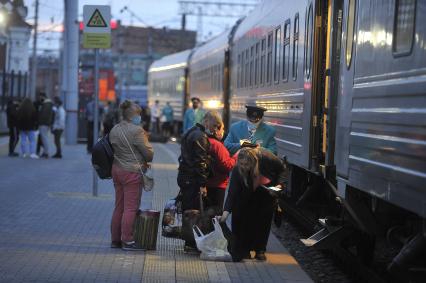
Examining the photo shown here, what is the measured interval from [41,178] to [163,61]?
1173 inches

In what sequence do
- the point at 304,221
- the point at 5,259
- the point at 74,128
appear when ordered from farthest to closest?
the point at 74,128 < the point at 304,221 < the point at 5,259

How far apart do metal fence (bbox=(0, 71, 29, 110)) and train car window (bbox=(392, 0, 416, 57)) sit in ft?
109

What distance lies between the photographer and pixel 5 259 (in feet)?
30.0

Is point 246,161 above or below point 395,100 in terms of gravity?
below

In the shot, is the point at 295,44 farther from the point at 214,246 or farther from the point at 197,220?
the point at 214,246

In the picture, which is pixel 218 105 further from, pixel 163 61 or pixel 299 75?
pixel 163 61

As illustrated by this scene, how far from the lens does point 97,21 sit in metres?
14.8

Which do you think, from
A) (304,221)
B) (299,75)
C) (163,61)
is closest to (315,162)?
(299,75)

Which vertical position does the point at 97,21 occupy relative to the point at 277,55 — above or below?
above

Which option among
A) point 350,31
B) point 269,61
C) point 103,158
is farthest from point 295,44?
point 350,31

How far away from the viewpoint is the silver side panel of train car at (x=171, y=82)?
128ft

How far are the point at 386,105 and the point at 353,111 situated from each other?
1139 millimetres

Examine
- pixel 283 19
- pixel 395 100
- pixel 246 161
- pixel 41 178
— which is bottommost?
pixel 41 178

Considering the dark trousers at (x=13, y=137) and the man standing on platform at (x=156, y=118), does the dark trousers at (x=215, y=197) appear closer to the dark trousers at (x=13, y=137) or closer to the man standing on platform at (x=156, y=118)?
the dark trousers at (x=13, y=137)
